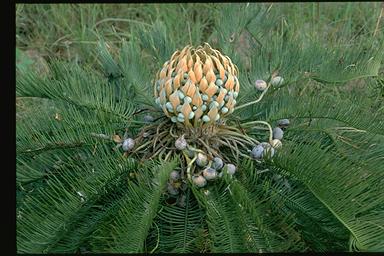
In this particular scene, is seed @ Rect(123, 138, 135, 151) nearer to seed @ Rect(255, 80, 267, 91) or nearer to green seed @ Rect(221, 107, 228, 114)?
green seed @ Rect(221, 107, 228, 114)

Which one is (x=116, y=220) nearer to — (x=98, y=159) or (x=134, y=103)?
(x=98, y=159)

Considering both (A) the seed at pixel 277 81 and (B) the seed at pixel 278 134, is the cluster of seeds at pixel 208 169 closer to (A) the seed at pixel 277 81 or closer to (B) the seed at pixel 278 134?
(B) the seed at pixel 278 134

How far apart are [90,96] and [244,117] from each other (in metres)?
0.36

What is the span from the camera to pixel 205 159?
1279 millimetres

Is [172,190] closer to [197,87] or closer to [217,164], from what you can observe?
[217,164]

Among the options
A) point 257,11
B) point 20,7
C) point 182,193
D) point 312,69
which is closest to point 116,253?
point 182,193

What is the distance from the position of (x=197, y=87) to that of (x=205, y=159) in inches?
5.7

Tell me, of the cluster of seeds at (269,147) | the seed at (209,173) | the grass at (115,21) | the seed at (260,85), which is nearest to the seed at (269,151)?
the cluster of seeds at (269,147)

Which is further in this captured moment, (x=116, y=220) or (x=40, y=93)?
(x=40, y=93)

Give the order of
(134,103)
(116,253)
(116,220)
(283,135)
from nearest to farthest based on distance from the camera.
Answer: (116,253), (116,220), (283,135), (134,103)

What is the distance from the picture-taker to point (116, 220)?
1.24 metres

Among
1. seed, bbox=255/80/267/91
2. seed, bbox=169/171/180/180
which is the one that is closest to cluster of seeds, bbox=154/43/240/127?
seed, bbox=169/171/180/180

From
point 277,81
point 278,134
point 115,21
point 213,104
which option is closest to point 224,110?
point 213,104

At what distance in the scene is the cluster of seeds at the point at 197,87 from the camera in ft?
4.08
